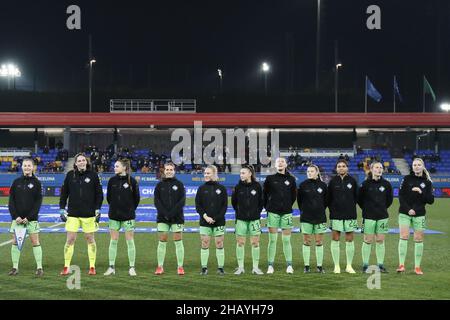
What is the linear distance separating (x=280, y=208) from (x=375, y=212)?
1713mm

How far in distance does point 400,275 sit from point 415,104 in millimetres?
52054

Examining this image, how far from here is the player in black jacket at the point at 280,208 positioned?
987cm

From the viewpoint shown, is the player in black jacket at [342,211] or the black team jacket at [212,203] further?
the player in black jacket at [342,211]

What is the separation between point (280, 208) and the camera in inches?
389

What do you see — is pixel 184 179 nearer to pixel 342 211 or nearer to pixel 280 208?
pixel 280 208

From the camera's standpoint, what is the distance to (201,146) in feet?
126

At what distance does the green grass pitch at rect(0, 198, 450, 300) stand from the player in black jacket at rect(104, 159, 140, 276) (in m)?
0.38

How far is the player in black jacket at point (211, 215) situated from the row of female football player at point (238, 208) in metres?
0.02

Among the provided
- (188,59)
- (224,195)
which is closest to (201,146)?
(188,59)

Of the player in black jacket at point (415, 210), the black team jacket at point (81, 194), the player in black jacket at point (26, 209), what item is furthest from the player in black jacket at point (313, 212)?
the player in black jacket at point (26, 209)

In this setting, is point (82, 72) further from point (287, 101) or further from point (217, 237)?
point (217, 237)

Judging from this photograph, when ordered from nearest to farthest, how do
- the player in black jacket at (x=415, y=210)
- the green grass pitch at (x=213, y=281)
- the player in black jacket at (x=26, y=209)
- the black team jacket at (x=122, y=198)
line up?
the green grass pitch at (x=213, y=281)
the player in black jacket at (x=26, y=209)
the black team jacket at (x=122, y=198)
the player in black jacket at (x=415, y=210)

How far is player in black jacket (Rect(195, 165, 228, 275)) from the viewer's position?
9.55 metres

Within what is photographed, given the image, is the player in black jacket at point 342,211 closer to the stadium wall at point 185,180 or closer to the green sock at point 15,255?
the green sock at point 15,255
